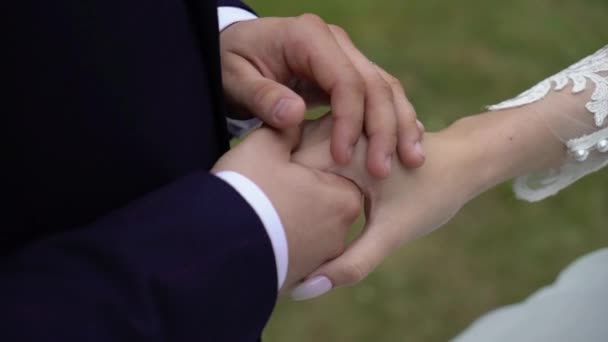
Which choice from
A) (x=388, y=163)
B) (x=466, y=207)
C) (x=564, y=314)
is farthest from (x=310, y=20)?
(x=466, y=207)

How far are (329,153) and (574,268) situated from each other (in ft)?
1.41

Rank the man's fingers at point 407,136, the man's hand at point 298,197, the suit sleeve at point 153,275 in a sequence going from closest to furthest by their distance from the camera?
the suit sleeve at point 153,275, the man's hand at point 298,197, the man's fingers at point 407,136

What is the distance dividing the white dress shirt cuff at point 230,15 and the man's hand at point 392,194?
Result: 0.51 ft

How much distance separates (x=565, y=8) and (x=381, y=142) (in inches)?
80.4

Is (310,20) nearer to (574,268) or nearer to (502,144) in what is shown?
(502,144)

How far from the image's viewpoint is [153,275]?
0.52 m

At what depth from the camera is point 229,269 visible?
56 cm

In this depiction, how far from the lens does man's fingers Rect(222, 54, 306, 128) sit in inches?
26.1

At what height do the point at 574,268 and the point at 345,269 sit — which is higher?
the point at 345,269

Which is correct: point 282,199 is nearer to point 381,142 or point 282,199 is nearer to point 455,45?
point 381,142

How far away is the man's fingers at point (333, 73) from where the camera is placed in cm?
68

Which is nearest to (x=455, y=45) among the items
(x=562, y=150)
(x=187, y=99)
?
(x=562, y=150)

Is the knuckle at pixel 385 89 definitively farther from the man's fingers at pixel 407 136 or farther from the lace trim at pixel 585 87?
the lace trim at pixel 585 87

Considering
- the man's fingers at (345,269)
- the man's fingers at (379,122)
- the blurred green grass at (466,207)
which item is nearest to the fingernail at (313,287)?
the man's fingers at (345,269)
